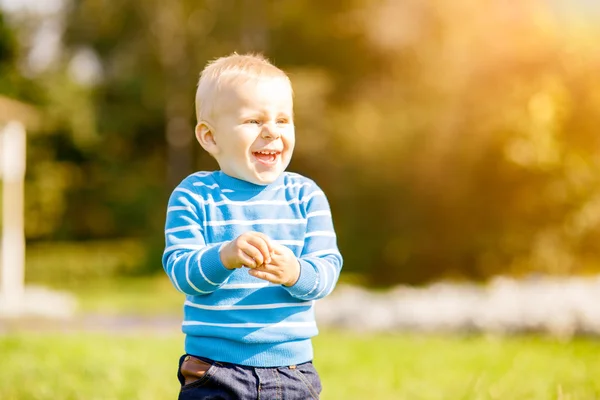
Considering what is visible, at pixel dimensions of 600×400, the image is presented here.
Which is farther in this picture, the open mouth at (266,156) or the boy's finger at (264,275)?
the open mouth at (266,156)

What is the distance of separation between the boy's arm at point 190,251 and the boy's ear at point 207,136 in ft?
0.47

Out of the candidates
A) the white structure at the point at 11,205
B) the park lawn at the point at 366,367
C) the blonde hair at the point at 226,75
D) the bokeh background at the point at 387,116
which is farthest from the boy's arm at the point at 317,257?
the white structure at the point at 11,205

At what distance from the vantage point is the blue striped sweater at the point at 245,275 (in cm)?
224

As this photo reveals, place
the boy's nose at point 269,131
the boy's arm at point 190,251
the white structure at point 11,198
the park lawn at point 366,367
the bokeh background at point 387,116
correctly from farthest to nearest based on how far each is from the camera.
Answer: the white structure at point 11,198, the bokeh background at point 387,116, the park lawn at point 366,367, the boy's nose at point 269,131, the boy's arm at point 190,251

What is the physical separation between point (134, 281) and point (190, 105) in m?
5.69

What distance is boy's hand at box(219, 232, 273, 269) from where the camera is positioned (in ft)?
6.64

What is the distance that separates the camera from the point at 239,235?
7.14 ft

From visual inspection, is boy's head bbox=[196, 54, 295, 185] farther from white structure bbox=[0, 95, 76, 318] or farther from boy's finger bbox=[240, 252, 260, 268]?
white structure bbox=[0, 95, 76, 318]

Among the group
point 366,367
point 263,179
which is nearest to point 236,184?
point 263,179

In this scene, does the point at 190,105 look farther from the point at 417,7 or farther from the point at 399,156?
the point at 399,156

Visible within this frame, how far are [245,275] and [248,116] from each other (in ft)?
1.53

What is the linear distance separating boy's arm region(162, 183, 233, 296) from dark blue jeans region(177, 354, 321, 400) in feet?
0.77

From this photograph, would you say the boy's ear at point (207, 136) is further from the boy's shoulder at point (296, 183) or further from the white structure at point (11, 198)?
the white structure at point (11, 198)

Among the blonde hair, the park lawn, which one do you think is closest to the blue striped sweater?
the blonde hair
